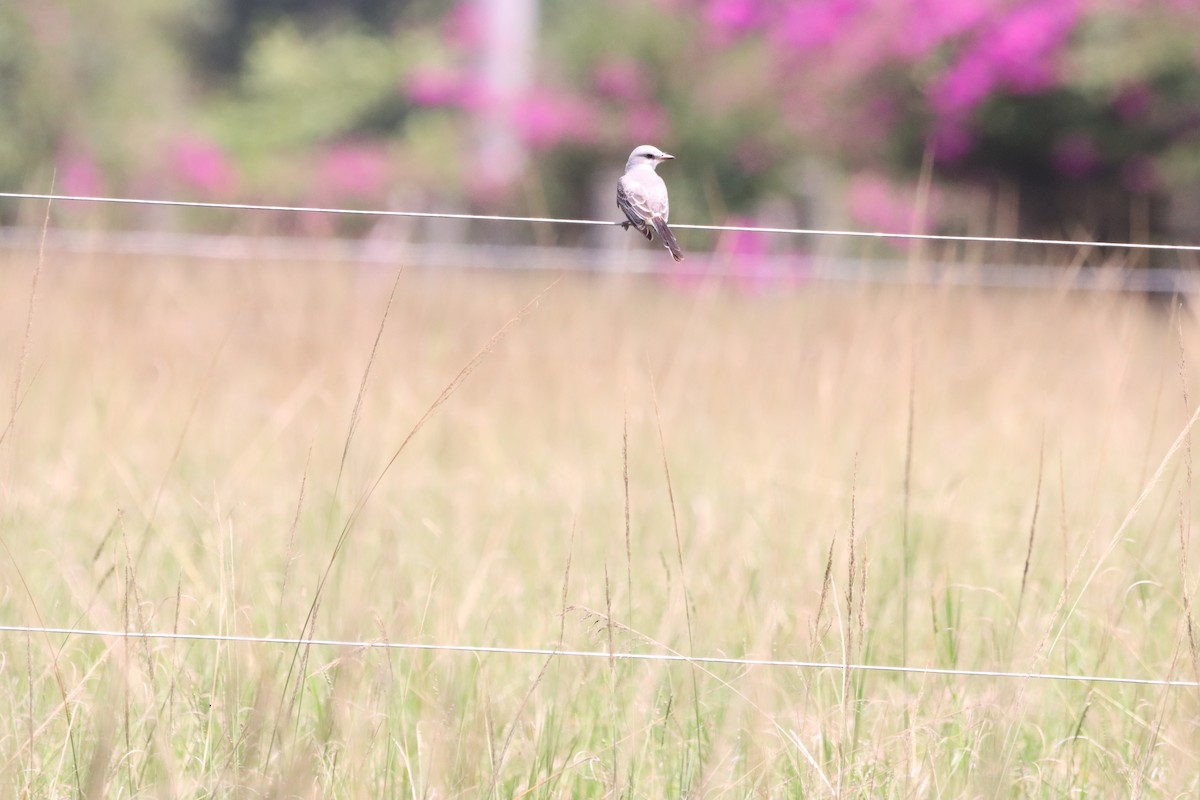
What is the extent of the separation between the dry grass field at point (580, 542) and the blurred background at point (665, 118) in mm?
528

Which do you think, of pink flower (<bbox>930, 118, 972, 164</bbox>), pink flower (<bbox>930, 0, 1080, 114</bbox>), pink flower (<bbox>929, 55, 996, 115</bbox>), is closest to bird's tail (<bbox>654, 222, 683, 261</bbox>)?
pink flower (<bbox>930, 0, 1080, 114</bbox>)

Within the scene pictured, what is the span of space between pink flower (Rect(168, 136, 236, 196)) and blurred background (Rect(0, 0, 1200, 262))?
0.08 feet

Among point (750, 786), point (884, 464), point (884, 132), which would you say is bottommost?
point (750, 786)

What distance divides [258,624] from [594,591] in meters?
0.58

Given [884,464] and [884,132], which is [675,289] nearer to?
[884,132]

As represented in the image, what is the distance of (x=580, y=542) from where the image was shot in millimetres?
2764

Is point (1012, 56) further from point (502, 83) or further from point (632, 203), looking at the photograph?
point (632, 203)

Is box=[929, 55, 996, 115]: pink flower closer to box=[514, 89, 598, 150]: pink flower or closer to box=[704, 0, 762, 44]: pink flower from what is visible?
box=[704, 0, 762, 44]: pink flower

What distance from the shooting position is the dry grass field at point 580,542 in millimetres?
1715

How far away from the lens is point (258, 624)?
2287 millimetres

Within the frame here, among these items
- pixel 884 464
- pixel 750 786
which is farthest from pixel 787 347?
pixel 750 786

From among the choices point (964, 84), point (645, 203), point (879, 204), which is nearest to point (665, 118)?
point (879, 204)

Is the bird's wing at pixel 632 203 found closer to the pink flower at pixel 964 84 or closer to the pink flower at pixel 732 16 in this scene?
the pink flower at pixel 964 84

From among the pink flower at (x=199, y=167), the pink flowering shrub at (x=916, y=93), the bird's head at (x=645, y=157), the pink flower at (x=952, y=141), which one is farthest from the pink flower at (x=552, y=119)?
the bird's head at (x=645, y=157)
